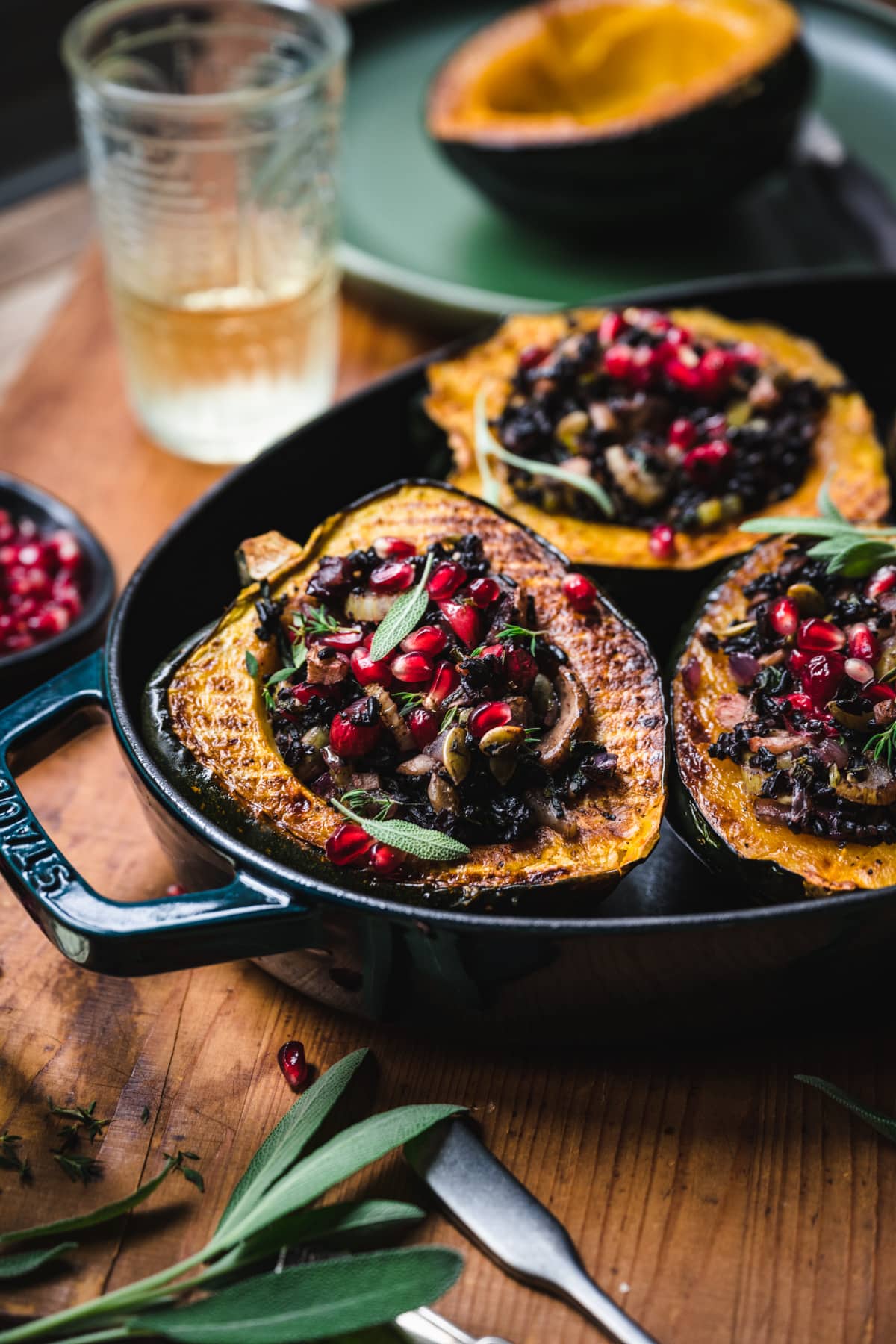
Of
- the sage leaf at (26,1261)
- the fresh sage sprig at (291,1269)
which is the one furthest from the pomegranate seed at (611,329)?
the sage leaf at (26,1261)

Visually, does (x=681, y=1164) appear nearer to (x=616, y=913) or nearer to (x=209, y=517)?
(x=616, y=913)

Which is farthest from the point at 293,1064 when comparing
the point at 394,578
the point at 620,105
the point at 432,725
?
the point at 620,105

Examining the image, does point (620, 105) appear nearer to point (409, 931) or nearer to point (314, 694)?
point (314, 694)

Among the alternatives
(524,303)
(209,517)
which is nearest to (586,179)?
(524,303)

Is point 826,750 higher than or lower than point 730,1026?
higher

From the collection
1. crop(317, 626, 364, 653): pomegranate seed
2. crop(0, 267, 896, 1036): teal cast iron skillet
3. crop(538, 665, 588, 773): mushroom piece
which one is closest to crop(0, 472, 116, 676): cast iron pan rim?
crop(0, 267, 896, 1036): teal cast iron skillet

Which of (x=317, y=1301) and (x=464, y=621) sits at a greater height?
(x=464, y=621)
